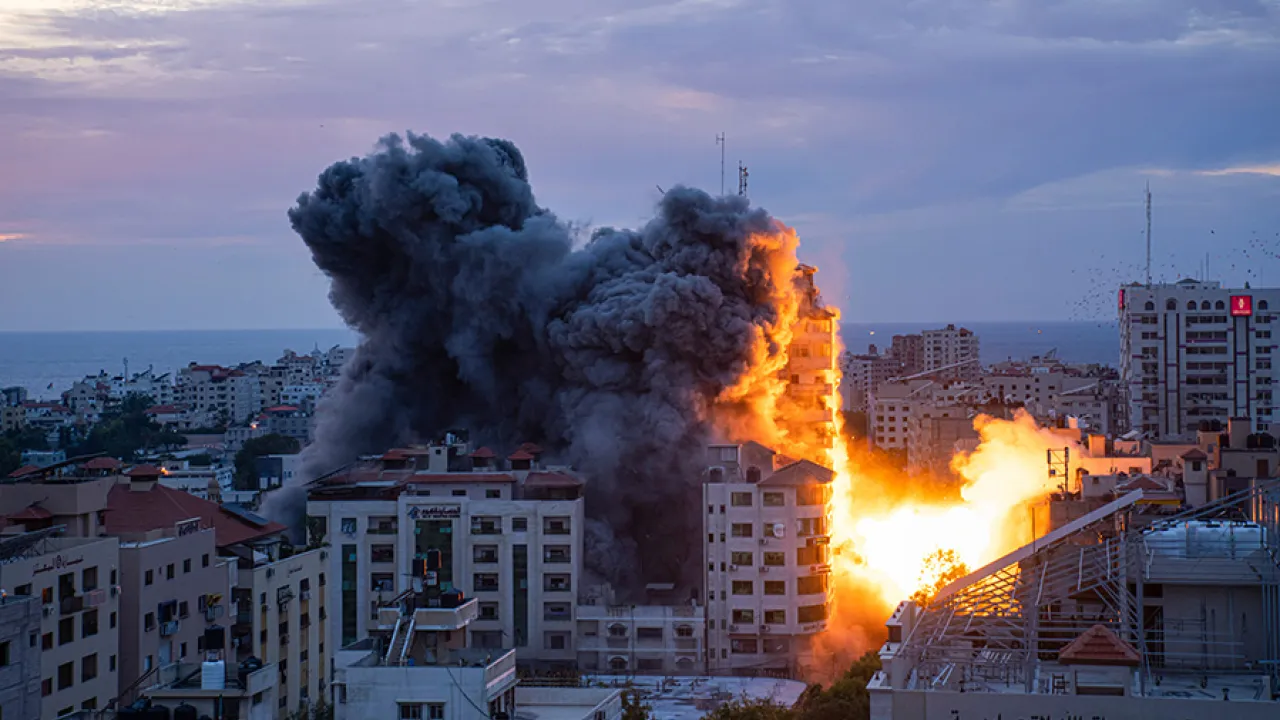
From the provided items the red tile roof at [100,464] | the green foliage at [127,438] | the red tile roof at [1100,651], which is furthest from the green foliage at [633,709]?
the green foliage at [127,438]

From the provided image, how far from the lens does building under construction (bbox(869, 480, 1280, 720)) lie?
72.7 feet

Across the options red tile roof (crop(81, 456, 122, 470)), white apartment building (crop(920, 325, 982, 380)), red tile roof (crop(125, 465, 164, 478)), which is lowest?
red tile roof (crop(125, 465, 164, 478))

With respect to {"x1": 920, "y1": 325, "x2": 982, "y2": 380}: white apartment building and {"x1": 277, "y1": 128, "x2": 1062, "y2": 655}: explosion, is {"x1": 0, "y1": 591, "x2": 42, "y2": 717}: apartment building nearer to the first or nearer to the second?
{"x1": 277, "y1": 128, "x2": 1062, "y2": 655}: explosion

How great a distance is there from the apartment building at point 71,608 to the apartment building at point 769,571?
60.9 ft

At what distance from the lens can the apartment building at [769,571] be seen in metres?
43.1

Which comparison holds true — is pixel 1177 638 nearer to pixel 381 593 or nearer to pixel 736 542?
pixel 736 542

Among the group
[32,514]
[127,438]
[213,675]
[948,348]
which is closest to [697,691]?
[32,514]

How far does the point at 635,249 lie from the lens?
186 feet

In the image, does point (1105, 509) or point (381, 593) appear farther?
point (381, 593)

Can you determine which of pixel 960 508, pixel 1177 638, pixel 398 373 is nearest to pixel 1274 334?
pixel 960 508

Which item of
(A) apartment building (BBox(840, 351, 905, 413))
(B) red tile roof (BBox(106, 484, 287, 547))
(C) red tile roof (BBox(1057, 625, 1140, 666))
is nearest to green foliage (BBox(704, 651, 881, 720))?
(C) red tile roof (BBox(1057, 625, 1140, 666))

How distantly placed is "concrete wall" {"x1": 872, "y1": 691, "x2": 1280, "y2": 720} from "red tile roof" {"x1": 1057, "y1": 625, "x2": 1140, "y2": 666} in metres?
0.45

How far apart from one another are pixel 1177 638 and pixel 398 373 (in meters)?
37.4

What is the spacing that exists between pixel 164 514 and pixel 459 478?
46.5 feet
